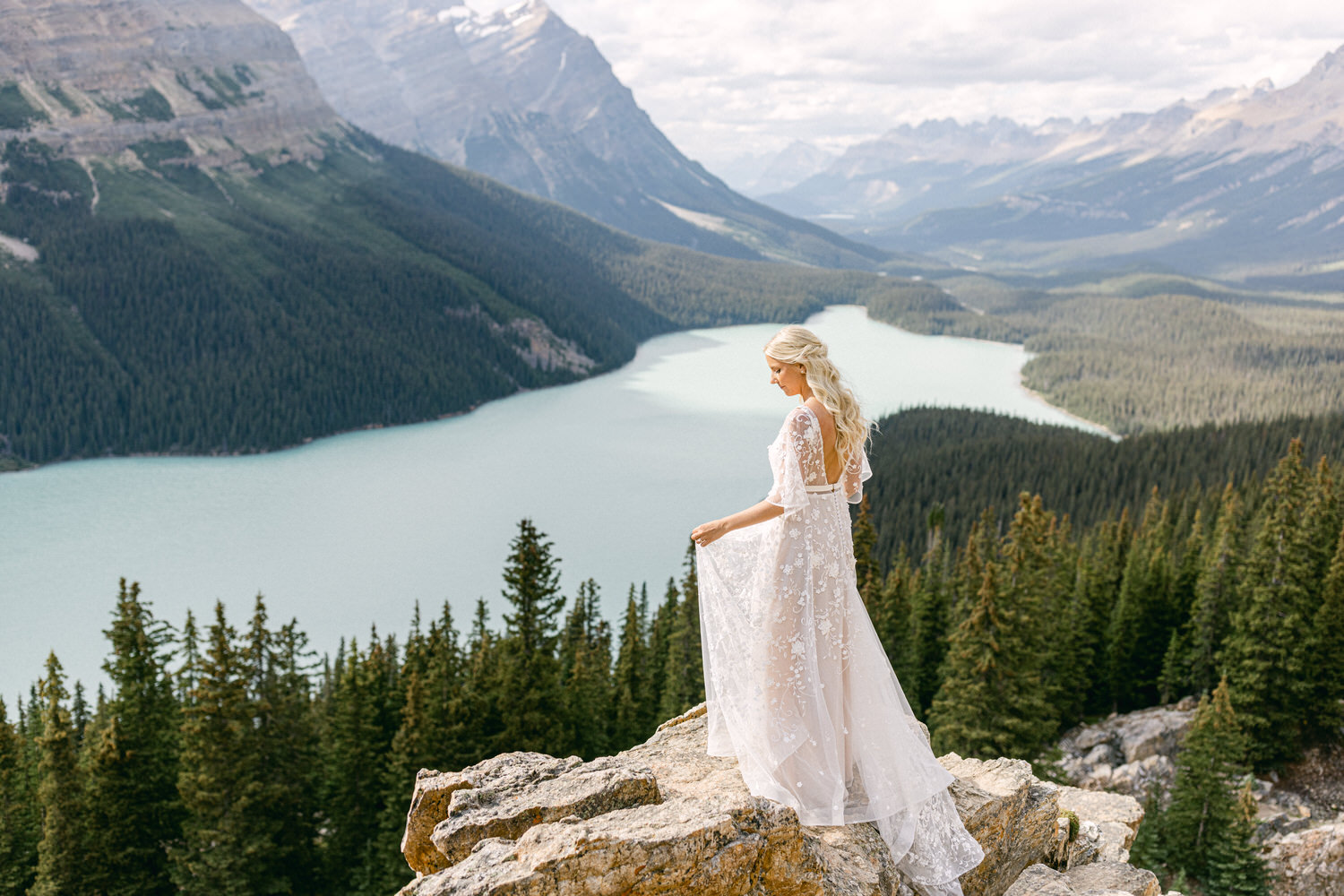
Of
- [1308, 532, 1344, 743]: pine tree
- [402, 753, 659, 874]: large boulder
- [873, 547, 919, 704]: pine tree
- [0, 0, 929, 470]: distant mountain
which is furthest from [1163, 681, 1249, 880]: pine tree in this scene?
[0, 0, 929, 470]: distant mountain

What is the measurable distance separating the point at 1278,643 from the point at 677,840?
122 feet

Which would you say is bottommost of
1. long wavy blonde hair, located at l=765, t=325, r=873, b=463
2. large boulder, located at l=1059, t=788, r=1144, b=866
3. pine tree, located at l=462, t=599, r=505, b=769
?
pine tree, located at l=462, t=599, r=505, b=769

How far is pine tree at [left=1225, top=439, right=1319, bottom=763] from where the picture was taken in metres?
36.0

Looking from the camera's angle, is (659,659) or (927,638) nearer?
(927,638)

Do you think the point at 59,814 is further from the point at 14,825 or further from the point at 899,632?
the point at 899,632

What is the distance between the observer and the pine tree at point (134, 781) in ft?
105

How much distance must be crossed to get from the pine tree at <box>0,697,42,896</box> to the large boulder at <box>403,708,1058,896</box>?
31.4 m

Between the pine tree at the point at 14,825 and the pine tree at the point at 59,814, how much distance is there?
2189 mm

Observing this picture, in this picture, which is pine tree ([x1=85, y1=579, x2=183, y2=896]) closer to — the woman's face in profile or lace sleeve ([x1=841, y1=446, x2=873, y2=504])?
lace sleeve ([x1=841, y1=446, x2=873, y2=504])

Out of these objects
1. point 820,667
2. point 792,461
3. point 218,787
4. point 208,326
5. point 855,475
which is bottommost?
point 218,787

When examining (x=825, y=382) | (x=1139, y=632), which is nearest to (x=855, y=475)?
(x=825, y=382)

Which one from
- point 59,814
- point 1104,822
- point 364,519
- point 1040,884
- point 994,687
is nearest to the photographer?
point 1040,884

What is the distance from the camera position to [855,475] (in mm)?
10344

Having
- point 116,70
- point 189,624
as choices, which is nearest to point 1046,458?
point 189,624
